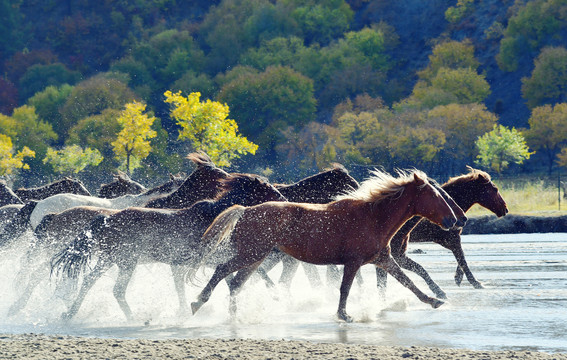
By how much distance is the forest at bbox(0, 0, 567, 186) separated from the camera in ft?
185

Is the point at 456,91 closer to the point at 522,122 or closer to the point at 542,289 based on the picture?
the point at 522,122

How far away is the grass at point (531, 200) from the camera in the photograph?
1108 inches

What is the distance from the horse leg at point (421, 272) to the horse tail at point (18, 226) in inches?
219

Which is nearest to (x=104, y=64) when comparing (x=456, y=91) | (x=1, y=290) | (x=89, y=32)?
(x=89, y=32)

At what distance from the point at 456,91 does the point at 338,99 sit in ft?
44.6

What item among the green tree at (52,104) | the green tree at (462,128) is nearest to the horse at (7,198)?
the green tree at (462,128)

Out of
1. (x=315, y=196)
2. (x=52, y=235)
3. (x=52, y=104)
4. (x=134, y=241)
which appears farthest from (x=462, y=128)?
(x=134, y=241)

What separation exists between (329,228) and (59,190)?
8.31 m

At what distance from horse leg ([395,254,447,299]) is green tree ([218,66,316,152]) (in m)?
63.4

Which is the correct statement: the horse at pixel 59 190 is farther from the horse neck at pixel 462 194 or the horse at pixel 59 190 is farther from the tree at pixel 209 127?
the tree at pixel 209 127

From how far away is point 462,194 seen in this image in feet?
39.3

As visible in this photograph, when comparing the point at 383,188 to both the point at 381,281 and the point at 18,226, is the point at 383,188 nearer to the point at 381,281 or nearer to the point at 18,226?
the point at 381,281

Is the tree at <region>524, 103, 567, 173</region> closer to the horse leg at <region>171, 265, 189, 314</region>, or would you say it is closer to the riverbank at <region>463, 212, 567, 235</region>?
the riverbank at <region>463, 212, 567, 235</region>

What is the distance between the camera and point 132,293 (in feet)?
37.7
